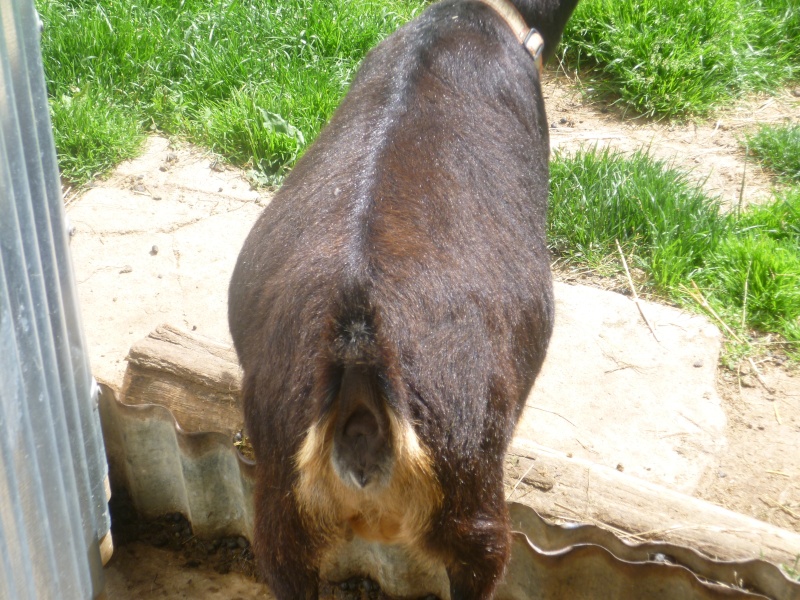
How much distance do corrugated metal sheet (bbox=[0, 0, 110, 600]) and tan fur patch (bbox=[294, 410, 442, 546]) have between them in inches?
28.6

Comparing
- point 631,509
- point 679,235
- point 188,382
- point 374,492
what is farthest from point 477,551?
point 679,235

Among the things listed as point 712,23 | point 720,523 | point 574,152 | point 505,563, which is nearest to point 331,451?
point 505,563

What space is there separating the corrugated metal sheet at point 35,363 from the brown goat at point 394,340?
1.73 feet

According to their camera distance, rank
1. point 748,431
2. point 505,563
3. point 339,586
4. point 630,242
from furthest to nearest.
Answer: point 630,242
point 748,431
point 339,586
point 505,563

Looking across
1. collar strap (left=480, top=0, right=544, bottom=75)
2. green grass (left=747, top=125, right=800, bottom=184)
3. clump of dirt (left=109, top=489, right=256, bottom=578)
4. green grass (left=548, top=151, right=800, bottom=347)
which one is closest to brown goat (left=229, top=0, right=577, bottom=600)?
collar strap (left=480, top=0, right=544, bottom=75)

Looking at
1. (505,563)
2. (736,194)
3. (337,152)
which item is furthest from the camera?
(736,194)

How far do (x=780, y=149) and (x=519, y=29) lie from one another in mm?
2455

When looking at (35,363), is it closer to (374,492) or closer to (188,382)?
(374,492)

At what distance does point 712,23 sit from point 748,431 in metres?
3.04

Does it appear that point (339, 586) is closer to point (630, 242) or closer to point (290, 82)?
point (630, 242)

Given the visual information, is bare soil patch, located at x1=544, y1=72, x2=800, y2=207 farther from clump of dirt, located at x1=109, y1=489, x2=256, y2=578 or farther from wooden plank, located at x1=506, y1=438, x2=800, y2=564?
clump of dirt, located at x1=109, y1=489, x2=256, y2=578

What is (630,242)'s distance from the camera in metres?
4.75

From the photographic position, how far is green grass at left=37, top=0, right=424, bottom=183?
5293 mm

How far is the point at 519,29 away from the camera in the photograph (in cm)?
365
